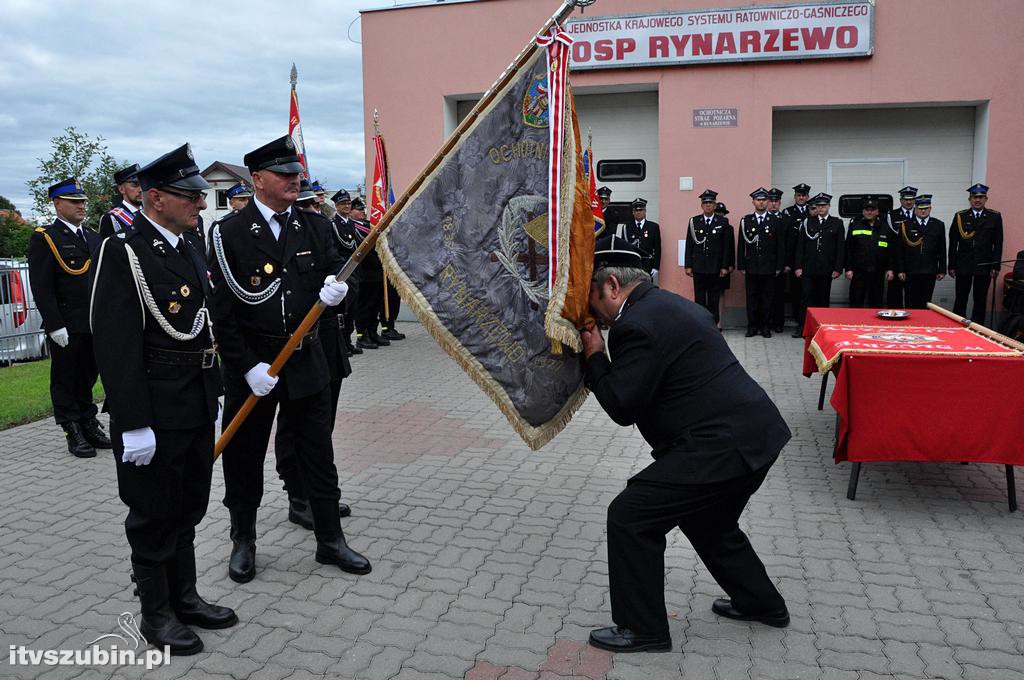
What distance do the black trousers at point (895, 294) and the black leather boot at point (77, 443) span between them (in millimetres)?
11072

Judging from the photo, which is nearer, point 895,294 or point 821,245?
point 821,245

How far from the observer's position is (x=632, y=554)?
3.50 m

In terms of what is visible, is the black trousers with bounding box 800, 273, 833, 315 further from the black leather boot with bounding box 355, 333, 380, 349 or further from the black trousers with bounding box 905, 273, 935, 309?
the black leather boot with bounding box 355, 333, 380, 349

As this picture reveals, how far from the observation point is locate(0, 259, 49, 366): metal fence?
11961 millimetres

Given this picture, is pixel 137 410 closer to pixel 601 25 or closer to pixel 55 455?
pixel 55 455

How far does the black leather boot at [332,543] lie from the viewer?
4.41 metres

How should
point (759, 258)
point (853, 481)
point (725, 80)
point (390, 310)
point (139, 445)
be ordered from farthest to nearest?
point (390, 310) < point (725, 80) < point (759, 258) < point (853, 481) < point (139, 445)

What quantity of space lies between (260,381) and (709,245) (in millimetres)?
9982

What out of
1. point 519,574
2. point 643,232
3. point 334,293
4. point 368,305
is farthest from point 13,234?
point 519,574

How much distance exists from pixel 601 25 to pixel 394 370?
679 cm

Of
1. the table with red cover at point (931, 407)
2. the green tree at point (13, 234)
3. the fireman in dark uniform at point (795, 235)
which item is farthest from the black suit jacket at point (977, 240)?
the green tree at point (13, 234)

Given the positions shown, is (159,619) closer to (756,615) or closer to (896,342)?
(756,615)

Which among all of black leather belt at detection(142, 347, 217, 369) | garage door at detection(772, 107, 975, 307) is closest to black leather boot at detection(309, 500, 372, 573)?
black leather belt at detection(142, 347, 217, 369)

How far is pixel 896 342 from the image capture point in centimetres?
577
